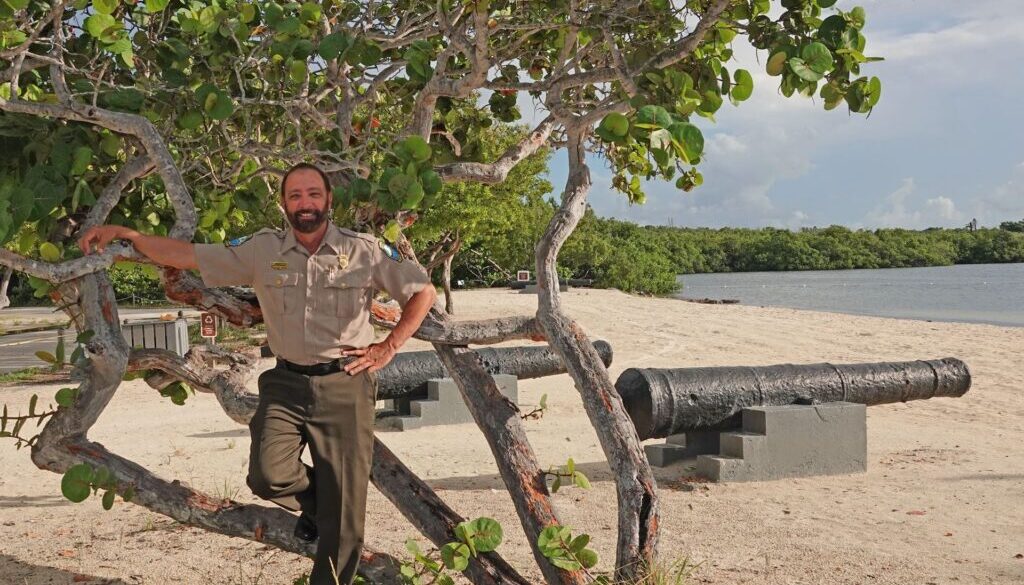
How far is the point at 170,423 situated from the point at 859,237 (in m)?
96.3

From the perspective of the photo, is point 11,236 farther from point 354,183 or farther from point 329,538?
point 329,538

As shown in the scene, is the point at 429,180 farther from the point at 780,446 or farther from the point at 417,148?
the point at 780,446

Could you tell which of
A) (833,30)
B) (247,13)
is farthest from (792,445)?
(247,13)

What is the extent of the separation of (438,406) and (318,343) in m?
6.73

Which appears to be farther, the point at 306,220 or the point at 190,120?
the point at 190,120

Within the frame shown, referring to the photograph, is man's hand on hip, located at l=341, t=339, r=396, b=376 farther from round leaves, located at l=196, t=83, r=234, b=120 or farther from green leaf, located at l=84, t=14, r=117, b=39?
A: green leaf, located at l=84, t=14, r=117, b=39

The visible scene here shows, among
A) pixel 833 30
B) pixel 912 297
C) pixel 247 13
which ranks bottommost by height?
pixel 912 297

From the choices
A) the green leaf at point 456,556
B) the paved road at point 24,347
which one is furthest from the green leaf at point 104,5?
the paved road at point 24,347

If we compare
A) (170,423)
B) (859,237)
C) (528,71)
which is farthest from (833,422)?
(859,237)

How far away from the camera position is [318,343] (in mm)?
3539

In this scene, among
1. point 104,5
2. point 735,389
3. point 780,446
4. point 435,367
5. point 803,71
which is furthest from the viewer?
point 435,367

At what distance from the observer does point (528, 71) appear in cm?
584

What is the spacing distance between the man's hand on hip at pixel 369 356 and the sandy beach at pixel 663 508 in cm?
163

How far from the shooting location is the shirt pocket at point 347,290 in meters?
3.57
